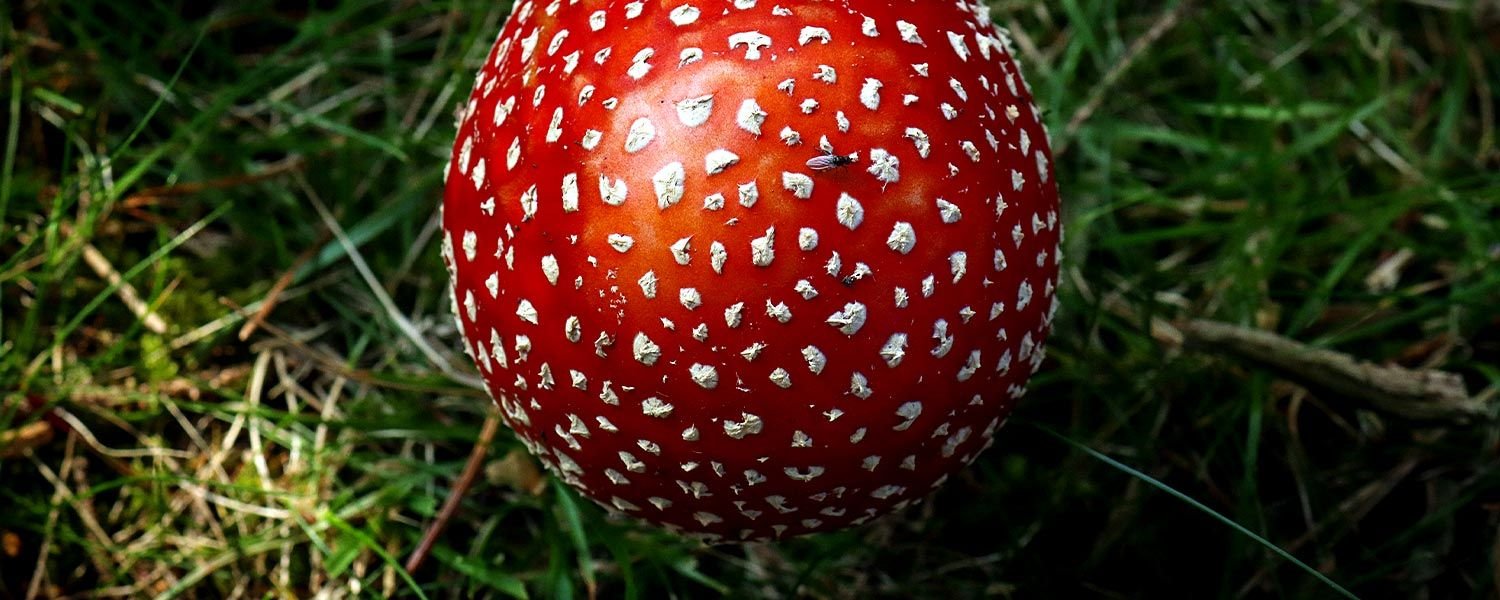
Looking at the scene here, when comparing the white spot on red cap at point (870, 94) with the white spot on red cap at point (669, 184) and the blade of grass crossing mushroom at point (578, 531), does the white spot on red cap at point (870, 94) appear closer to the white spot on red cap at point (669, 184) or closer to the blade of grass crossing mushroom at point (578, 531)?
the white spot on red cap at point (669, 184)

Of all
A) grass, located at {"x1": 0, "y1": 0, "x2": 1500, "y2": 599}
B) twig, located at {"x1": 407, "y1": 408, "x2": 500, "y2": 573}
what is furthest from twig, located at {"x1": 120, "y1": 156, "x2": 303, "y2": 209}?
twig, located at {"x1": 407, "y1": 408, "x2": 500, "y2": 573}

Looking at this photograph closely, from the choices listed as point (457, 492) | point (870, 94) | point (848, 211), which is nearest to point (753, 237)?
point (848, 211)

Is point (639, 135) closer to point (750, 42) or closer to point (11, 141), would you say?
point (750, 42)

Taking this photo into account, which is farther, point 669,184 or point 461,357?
point 461,357

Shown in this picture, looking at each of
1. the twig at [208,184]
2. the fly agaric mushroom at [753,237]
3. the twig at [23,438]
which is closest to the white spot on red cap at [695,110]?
the fly agaric mushroom at [753,237]

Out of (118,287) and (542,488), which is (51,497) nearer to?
(118,287)

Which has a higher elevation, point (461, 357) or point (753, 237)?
point (753, 237)

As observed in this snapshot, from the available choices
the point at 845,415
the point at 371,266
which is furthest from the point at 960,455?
the point at 371,266
